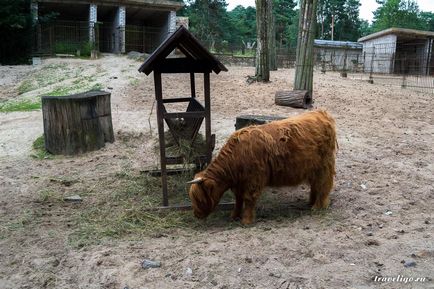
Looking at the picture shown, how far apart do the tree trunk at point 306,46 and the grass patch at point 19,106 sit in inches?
309

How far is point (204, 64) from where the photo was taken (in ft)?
18.9

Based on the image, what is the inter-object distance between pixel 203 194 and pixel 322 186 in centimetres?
164

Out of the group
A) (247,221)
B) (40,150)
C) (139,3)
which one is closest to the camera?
(247,221)

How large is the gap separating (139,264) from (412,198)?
12.5ft

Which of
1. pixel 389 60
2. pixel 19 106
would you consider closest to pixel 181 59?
pixel 19 106

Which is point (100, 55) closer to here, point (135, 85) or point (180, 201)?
point (135, 85)

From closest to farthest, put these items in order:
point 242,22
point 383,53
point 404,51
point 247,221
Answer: point 247,221
point 383,53
point 404,51
point 242,22

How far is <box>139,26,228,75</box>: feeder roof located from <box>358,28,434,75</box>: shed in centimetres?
2977

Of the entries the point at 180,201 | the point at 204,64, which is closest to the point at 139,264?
the point at 180,201

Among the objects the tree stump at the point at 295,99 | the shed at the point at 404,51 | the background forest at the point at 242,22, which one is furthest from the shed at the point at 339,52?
the tree stump at the point at 295,99

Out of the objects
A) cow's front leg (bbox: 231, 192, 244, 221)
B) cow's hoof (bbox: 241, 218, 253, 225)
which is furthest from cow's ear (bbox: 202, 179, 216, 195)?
cow's hoof (bbox: 241, 218, 253, 225)

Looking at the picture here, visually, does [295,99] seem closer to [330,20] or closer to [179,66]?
[179,66]

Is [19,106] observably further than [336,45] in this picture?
No

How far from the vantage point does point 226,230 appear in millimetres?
5160
